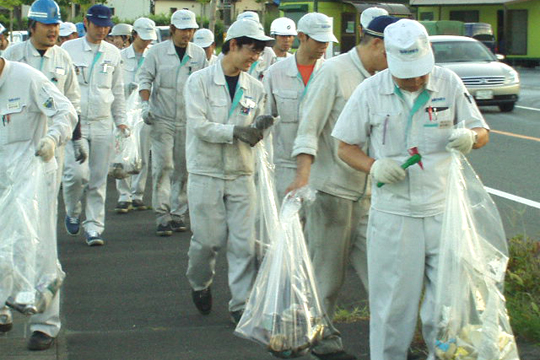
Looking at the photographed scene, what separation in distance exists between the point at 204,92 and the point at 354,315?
1.74m

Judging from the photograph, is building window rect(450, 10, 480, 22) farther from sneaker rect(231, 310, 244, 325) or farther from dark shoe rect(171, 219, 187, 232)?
sneaker rect(231, 310, 244, 325)

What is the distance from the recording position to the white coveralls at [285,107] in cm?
717

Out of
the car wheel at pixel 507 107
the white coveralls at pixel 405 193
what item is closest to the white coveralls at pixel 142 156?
the white coveralls at pixel 405 193

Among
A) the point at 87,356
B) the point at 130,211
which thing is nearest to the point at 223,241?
Answer: the point at 87,356

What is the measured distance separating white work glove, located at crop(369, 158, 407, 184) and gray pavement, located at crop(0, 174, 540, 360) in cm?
146

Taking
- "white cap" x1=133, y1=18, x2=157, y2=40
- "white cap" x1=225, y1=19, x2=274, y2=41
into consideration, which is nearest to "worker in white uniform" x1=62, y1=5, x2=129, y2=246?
"white cap" x1=133, y1=18, x2=157, y2=40

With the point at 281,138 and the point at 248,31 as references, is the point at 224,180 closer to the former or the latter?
the point at 281,138

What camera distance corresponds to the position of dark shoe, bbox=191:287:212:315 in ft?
22.6

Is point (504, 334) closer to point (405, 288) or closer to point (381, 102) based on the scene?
point (405, 288)

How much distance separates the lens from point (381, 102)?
4.79 meters

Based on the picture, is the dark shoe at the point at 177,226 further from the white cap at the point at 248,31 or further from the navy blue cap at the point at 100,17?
the white cap at the point at 248,31

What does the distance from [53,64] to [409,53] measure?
4306mm

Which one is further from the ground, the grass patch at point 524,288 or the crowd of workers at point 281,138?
the crowd of workers at point 281,138

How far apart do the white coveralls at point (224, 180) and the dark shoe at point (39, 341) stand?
1.17 m
